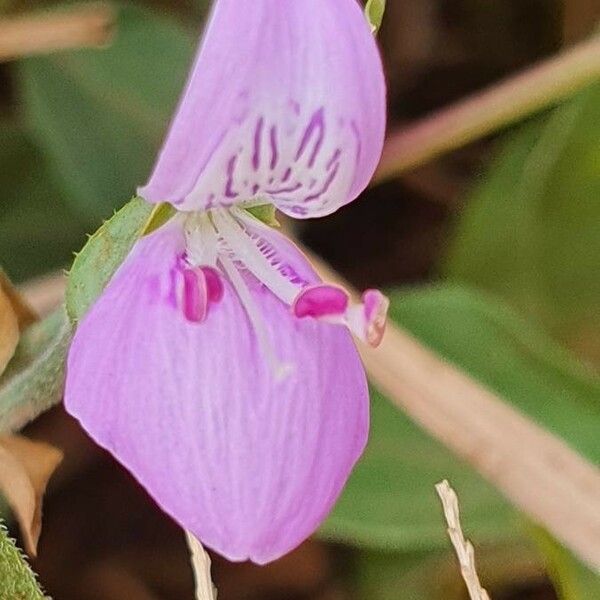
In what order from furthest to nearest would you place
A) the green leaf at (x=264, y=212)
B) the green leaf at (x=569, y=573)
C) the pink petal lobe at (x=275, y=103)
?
the green leaf at (x=569, y=573), the green leaf at (x=264, y=212), the pink petal lobe at (x=275, y=103)

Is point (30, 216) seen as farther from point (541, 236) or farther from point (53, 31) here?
point (541, 236)

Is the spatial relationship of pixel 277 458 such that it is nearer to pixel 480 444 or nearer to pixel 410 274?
pixel 480 444

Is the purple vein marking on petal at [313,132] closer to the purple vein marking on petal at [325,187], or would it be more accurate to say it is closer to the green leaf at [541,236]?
the purple vein marking on petal at [325,187]

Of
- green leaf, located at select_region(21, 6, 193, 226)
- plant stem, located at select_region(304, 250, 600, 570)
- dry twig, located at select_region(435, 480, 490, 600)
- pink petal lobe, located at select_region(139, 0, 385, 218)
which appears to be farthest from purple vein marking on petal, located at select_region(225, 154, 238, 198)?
green leaf, located at select_region(21, 6, 193, 226)

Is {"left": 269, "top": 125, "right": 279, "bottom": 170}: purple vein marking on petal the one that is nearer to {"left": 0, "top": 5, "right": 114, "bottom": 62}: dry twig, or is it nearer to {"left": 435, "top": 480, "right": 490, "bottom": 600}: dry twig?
{"left": 435, "top": 480, "right": 490, "bottom": 600}: dry twig

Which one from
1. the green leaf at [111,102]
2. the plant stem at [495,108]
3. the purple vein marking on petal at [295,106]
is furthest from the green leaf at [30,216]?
the purple vein marking on petal at [295,106]

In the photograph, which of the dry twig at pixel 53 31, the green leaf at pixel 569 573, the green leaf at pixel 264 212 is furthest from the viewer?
the dry twig at pixel 53 31
